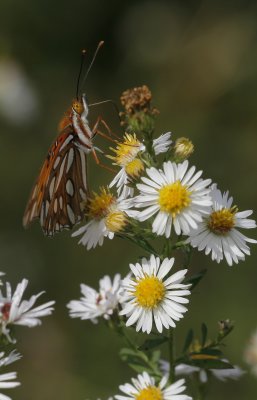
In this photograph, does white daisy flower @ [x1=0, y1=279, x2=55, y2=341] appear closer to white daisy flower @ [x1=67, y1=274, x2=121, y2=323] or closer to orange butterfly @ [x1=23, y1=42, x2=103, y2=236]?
white daisy flower @ [x1=67, y1=274, x2=121, y2=323]

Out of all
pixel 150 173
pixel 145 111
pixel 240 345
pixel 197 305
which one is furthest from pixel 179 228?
pixel 197 305

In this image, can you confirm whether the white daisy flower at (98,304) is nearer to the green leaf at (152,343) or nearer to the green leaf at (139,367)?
the green leaf at (139,367)

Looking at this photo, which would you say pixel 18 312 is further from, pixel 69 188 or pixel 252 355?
pixel 252 355

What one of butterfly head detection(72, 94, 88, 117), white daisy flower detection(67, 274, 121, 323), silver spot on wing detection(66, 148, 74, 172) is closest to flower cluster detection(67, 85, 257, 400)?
white daisy flower detection(67, 274, 121, 323)

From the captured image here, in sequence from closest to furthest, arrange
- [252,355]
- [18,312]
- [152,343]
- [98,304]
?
[152,343], [18,312], [98,304], [252,355]

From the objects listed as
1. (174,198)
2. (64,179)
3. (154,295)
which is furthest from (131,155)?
(64,179)

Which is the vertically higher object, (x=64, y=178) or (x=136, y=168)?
(x=64, y=178)

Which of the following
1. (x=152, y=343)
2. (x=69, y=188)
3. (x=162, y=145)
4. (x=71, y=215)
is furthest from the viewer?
(x=69, y=188)
